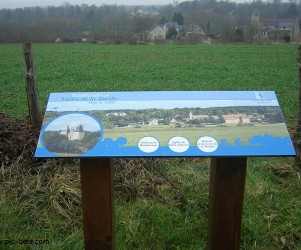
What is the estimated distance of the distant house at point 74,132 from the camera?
8.35ft

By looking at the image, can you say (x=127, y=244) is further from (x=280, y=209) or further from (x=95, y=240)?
(x=280, y=209)

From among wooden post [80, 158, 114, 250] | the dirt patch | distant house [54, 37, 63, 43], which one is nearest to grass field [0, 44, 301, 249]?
the dirt patch

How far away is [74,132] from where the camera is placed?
2.57 m

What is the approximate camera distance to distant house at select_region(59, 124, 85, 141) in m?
2.54

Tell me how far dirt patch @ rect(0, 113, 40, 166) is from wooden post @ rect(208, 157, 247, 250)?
2.57 meters

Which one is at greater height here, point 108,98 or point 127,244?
point 108,98

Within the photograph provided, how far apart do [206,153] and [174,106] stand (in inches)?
19.6

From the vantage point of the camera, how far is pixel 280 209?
3805 millimetres

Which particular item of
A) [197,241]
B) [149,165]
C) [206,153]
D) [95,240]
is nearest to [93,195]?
[95,240]

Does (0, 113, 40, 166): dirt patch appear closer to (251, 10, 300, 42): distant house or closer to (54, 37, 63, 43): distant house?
(251, 10, 300, 42): distant house

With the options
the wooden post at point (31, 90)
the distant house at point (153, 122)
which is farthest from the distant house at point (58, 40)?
the distant house at point (153, 122)

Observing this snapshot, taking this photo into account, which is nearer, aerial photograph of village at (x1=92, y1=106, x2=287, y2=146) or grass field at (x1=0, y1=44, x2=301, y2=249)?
aerial photograph of village at (x1=92, y1=106, x2=287, y2=146)

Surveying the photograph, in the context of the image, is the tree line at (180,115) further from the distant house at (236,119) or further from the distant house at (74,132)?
the distant house at (74,132)

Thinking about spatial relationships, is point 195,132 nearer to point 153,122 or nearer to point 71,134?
point 153,122
